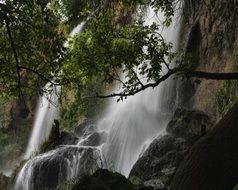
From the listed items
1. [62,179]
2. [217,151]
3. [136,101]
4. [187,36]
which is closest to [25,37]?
[217,151]

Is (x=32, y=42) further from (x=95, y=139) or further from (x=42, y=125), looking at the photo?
(x=42, y=125)

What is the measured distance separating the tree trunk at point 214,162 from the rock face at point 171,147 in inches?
284

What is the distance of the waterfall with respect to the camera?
53.3 feet

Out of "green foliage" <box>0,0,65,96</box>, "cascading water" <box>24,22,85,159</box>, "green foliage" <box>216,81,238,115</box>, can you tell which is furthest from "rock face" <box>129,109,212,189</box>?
"cascading water" <box>24,22,85,159</box>

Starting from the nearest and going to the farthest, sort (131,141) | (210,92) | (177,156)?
(177,156), (210,92), (131,141)

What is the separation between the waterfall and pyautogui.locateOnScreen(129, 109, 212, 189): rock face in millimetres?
1737

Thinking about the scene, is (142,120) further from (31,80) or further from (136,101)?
(31,80)

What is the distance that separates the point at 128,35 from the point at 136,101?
1197 cm

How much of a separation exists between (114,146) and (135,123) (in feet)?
6.26

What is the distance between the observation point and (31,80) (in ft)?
26.5

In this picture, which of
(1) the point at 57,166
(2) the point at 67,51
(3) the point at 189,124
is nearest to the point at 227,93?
(3) the point at 189,124

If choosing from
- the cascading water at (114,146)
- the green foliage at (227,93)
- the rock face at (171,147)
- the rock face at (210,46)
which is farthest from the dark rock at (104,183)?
the rock face at (210,46)

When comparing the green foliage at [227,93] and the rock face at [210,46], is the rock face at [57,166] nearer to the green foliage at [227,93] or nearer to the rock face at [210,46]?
the rock face at [210,46]

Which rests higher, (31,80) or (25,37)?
(25,37)
